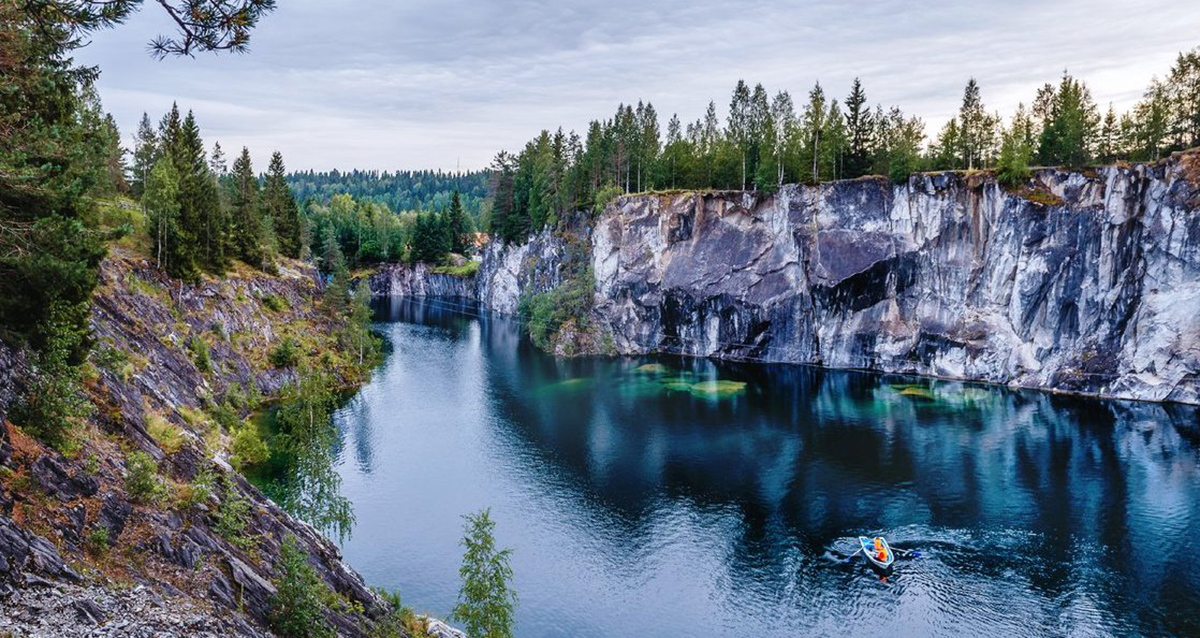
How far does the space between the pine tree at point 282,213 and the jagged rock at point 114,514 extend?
252 ft

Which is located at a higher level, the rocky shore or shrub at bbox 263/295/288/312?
shrub at bbox 263/295/288/312

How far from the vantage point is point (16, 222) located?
1650 centimetres

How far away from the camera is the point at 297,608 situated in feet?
59.5

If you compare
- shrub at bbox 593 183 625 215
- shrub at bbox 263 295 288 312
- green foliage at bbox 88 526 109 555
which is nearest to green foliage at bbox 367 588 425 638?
green foliage at bbox 88 526 109 555

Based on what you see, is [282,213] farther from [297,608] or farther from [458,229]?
[297,608]

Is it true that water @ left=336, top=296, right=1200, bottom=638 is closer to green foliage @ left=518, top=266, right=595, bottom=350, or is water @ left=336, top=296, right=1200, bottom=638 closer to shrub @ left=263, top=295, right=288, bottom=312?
shrub @ left=263, top=295, right=288, bottom=312

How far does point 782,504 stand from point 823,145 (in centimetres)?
5714

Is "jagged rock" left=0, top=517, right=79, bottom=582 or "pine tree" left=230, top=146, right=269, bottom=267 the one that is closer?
"jagged rock" left=0, top=517, right=79, bottom=582

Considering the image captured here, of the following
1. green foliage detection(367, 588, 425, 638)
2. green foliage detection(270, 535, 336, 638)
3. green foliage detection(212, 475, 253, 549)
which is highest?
green foliage detection(212, 475, 253, 549)

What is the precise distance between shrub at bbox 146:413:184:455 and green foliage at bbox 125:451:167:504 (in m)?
3.83

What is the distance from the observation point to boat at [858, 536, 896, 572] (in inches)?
1422

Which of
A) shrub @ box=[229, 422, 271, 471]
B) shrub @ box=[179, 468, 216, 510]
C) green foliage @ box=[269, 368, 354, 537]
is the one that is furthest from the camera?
shrub @ box=[229, 422, 271, 471]

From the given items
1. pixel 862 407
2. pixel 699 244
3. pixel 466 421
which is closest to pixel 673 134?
pixel 699 244

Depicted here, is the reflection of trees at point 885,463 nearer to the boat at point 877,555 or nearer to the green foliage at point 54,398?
the boat at point 877,555
